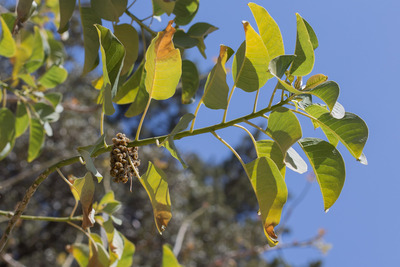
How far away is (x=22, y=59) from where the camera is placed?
4.42 ft

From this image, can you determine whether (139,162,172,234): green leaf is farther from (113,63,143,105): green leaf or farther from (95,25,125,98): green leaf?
(113,63,143,105): green leaf

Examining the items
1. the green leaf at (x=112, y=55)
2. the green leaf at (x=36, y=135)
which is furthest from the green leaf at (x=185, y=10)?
the green leaf at (x=36, y=135)

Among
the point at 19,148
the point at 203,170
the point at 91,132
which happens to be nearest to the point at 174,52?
the point at 19,148

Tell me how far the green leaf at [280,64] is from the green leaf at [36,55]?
37.2 inches

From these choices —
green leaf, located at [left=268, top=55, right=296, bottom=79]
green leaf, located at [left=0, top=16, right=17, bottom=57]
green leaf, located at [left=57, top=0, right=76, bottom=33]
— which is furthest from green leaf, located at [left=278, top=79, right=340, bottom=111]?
green leaf, located at [left=0, top=16, right=17, bottom=57]

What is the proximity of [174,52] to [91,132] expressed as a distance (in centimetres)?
535

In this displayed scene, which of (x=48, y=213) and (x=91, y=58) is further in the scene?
(x=48, y=213)

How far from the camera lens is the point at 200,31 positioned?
3.05 ft

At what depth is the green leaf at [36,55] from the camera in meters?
1.31

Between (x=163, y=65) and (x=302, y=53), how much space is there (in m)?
0.19

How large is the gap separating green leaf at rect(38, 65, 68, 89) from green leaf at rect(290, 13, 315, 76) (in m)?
0.92

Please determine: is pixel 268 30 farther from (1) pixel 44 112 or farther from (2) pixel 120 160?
(1) pixel 44 112

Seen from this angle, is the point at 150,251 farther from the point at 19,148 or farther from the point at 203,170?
the point at 203,170

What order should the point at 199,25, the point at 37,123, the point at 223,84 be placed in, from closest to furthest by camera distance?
the point at 223,84, the point at 199,25, the point at 37,123
